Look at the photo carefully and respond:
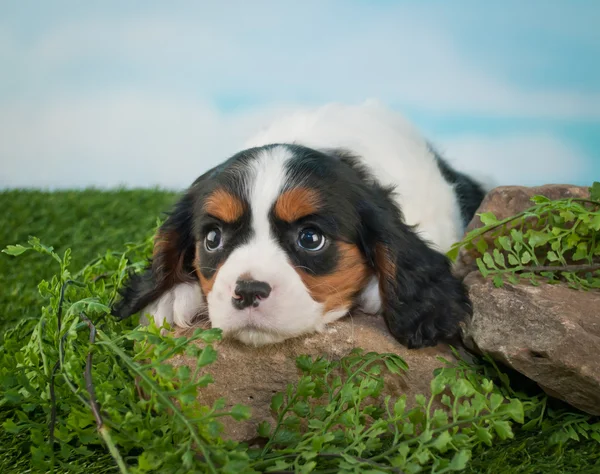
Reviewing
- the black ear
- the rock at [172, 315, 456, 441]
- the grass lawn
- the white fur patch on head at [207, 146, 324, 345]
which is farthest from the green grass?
the white fur patch on head at [207, 146, 324, 345]

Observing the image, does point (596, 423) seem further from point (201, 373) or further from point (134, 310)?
point (134, 310)

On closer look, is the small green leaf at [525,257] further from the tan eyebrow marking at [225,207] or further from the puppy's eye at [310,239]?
the tan eyebrow marking at [225,207]

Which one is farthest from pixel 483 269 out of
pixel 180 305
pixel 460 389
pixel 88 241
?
pixel 88 241

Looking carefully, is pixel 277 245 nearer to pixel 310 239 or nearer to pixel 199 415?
pixel 310 239

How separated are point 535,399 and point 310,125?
1.60 m

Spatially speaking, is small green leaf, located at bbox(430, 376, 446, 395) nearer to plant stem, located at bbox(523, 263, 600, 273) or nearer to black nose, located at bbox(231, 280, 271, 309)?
black nose, located at bbox(231, 280, 271, 309)

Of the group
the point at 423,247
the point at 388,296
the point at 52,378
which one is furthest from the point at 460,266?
the point at 52,378

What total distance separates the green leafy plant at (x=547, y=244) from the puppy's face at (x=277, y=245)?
0.48 metres

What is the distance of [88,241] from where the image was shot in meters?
4.84

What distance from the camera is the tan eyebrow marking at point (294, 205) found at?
7.54 feet

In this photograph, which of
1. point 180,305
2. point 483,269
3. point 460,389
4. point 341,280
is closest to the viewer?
point 460,389

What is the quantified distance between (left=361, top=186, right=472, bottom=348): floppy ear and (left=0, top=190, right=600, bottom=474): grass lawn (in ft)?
1.43

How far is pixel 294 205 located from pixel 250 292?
0.36 meters

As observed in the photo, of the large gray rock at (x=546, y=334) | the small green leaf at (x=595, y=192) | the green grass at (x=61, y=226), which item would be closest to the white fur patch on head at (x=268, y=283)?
the large gray rock at (x=546, y=334)
